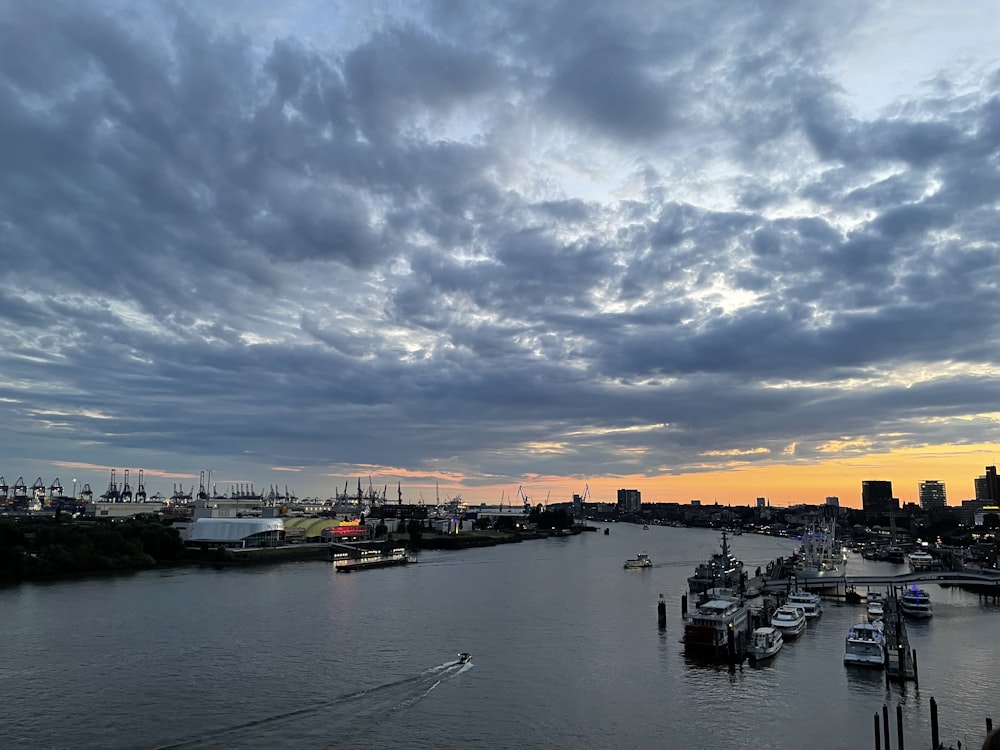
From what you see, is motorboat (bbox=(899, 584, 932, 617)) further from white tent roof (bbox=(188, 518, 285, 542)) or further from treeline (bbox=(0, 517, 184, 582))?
white tent roof (bbox=(188, 518, 285, 542))

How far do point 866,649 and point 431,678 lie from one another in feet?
61.0

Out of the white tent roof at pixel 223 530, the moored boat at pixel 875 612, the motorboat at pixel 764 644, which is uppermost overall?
the white tent roof at pixel 223 530

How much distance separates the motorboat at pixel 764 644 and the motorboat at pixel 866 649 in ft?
10.3

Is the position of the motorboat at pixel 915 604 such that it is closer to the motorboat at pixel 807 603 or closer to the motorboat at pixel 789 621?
the motorboat at pixel 807 603

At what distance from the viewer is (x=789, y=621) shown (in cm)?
3706

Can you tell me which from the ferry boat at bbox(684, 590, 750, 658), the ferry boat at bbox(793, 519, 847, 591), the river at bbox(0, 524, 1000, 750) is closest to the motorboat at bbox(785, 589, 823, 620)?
the river at bbox(0, 524, 1000, 750)

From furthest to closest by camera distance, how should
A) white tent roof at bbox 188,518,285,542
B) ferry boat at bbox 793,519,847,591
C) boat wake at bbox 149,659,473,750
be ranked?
1. white tent roof at bbox 188,518,285,542
2. ferry boat at bbox 793,519,847,591
3. boat wake at bbox 149,659,473,750

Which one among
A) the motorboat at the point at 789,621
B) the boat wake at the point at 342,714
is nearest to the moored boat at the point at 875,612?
the motorboat at the point at 789,621

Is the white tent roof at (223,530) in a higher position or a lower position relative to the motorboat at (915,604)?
higher

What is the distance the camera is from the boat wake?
64.1 ft

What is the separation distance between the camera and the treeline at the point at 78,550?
173 ft

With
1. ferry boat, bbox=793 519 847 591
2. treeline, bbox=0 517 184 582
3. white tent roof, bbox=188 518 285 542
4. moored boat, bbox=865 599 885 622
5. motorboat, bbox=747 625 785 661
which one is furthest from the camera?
white tent roof, bbox=188 518 285 542

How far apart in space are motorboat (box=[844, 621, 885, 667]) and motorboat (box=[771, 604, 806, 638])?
567 cm

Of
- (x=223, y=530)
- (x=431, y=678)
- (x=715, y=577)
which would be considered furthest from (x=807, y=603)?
(x=223, y=530)
